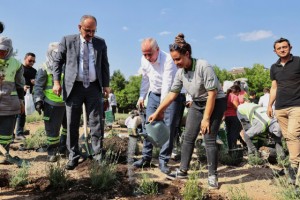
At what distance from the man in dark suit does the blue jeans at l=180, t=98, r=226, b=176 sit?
45.8 inches

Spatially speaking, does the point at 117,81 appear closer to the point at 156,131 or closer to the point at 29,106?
the point at 29,106

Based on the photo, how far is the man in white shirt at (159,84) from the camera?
4477mm

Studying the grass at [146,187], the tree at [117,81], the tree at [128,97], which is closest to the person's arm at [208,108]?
the grass at [146,187]

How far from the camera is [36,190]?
3.75 metres

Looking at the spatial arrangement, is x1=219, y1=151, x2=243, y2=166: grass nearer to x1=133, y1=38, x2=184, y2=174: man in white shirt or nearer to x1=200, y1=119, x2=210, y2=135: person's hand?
x1=133, y1=38, x2=184, y2=174: man in white shirt

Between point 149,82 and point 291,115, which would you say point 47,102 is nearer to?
point 149,82

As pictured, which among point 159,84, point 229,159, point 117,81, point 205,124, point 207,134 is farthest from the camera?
point 117,81

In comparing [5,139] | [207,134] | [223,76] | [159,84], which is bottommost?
[5,139]

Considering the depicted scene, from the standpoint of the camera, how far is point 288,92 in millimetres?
4488

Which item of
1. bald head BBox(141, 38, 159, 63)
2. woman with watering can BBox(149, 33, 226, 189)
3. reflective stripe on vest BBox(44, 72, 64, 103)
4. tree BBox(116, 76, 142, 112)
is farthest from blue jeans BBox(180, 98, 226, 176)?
tree BBox(116, 76, 142, 112)

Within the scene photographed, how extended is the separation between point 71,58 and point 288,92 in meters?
2.98

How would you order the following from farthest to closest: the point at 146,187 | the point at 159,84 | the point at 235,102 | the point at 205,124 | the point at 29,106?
the point at 29,106
the point at 235,102
the point at 159,84
the point at 205,124
the point at 146,187

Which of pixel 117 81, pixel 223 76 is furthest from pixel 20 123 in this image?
pixel 117 81

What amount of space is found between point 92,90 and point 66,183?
51.2 inches
